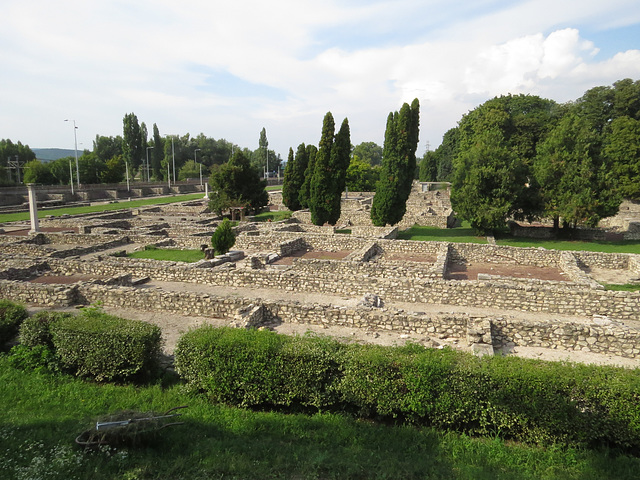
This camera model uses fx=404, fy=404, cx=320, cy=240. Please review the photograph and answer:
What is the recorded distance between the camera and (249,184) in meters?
34.3

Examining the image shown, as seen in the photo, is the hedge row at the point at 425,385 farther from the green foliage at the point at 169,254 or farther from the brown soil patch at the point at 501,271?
the green foliage at the point at 169,254

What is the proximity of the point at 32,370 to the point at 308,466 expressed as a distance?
248 inches

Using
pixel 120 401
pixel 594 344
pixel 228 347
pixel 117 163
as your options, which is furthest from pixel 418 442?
pixel 117 163

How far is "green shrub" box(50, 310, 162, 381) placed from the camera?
25.2 feet

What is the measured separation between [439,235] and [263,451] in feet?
77.5

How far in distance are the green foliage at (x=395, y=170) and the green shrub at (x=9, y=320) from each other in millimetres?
21695

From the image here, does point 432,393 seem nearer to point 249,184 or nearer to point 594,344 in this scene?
point 594,344

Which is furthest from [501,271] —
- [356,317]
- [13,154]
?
[13,154]

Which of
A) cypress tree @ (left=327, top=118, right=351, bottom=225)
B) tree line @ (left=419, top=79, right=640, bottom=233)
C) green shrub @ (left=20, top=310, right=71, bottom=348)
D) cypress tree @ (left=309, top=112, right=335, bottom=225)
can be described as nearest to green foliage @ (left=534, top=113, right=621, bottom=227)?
tree line @ (left=419, top=79, right=640, bottom=233)

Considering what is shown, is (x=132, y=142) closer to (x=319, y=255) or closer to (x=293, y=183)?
(x=293, y=183)

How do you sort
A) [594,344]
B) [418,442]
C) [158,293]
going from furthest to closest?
[158,293]
[594,344]
[418,442]

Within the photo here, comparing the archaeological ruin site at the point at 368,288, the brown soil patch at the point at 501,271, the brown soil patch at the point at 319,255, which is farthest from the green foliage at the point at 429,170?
the brown soil patch at the point at 501,271

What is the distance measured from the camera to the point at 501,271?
17.4 m

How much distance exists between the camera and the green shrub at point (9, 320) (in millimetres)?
9062
